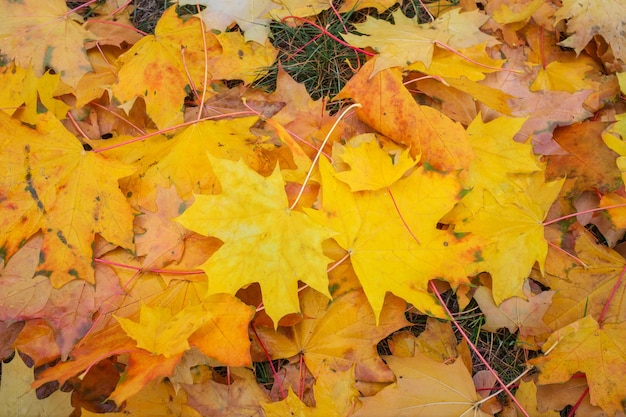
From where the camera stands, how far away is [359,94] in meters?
1.49

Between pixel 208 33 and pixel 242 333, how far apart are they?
3.20 ft

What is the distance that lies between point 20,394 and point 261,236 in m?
0.80

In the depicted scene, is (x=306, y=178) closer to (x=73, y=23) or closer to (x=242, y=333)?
(x=242, y=333)

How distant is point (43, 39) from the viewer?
5.20ft

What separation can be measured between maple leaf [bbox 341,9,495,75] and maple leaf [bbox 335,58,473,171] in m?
0.05

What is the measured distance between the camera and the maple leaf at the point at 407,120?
1426mm

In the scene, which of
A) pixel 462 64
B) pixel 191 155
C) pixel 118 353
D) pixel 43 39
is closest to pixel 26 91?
pixel 43 39

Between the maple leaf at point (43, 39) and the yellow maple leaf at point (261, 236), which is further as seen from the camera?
the maple leaf at point (43, 39)

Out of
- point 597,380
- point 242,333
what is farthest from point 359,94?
point 597,380

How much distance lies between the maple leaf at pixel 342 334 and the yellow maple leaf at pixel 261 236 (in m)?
0.20

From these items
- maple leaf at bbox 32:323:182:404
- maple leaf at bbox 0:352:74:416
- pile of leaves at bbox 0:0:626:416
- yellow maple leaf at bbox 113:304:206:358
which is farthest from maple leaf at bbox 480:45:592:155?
maple leaf at bbox 0:352:74:416

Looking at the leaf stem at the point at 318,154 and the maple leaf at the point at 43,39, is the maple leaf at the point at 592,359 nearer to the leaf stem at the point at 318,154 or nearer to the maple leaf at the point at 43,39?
the leaf stem at the point at 318,154

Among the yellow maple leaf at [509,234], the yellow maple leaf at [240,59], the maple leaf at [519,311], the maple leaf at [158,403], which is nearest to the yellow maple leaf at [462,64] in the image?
the yellow maple leaf at [509,234]

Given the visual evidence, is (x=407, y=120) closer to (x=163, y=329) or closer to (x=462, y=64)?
(x=462, y=64)
